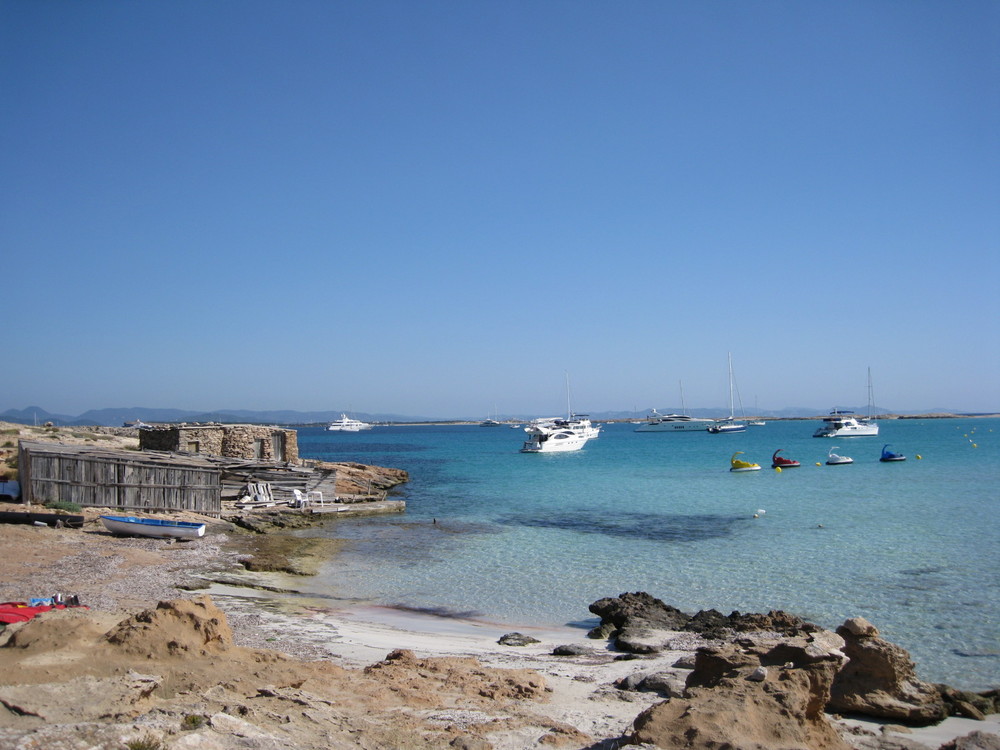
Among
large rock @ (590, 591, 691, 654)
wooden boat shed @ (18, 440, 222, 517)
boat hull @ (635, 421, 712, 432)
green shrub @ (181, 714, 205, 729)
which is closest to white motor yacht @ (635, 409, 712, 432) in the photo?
boat hull @ (635, 421, 712, 432)

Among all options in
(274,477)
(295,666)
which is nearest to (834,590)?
(295,666)

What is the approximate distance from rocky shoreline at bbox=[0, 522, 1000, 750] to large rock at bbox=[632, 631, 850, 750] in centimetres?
2

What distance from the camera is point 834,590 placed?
15484 mm

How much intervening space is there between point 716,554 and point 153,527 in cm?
1575

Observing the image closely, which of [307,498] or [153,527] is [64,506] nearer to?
[153,527]

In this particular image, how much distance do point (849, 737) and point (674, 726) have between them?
2591 millimetres

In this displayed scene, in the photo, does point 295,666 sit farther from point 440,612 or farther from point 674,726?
point 440,612

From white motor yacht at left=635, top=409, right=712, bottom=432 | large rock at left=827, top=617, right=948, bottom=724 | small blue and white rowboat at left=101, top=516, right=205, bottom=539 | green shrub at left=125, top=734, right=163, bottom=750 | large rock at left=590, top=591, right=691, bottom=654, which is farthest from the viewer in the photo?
white motor yacht at left=635, top=409, right=712, bottom=432

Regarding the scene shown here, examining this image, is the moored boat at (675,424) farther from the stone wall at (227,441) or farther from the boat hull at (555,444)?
the stone wall at (227,441)

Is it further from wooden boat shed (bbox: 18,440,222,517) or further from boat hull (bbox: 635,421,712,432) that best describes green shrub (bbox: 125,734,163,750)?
boat hull (bbox: 635,421,712,432)

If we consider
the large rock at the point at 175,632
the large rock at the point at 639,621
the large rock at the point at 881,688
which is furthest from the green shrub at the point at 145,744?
the large rock at the point at 639,621

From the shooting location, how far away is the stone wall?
31.6 m

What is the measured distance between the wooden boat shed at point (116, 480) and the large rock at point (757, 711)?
805 inches

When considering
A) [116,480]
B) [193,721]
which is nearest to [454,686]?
[193,721]
